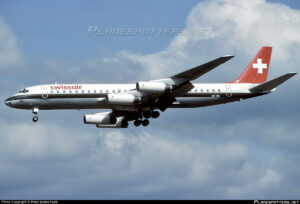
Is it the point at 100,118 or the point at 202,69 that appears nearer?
the point at 202,69

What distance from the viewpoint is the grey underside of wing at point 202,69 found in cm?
5134

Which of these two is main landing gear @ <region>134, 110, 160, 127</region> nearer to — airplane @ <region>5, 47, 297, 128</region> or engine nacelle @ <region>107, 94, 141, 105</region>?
A: airplane @ <region>5, 47, 297, 128</region>

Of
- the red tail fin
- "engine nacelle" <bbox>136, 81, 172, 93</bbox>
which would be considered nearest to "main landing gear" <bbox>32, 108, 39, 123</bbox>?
"engine nacelle" <bbox>136, 81, 172, 93</bbox>

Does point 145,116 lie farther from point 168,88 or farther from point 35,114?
point 35,114

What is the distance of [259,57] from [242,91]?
767 centimetres

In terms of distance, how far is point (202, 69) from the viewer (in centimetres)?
5472

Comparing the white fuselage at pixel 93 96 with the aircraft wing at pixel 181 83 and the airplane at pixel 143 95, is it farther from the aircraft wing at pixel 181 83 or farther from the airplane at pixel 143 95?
the aircraft wing at pixel 181 83

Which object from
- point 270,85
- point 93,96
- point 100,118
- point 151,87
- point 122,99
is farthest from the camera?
point 100,118

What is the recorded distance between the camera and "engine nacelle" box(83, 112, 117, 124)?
2591 inches

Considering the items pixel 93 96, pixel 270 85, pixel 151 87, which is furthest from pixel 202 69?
pixel 93 96

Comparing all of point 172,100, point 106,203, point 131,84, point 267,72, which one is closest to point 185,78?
point 172,100

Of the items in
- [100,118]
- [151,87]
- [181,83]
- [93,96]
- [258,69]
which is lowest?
[151,87]

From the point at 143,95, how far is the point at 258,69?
16.6m

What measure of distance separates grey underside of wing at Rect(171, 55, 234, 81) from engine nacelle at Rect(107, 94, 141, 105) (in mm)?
4420
